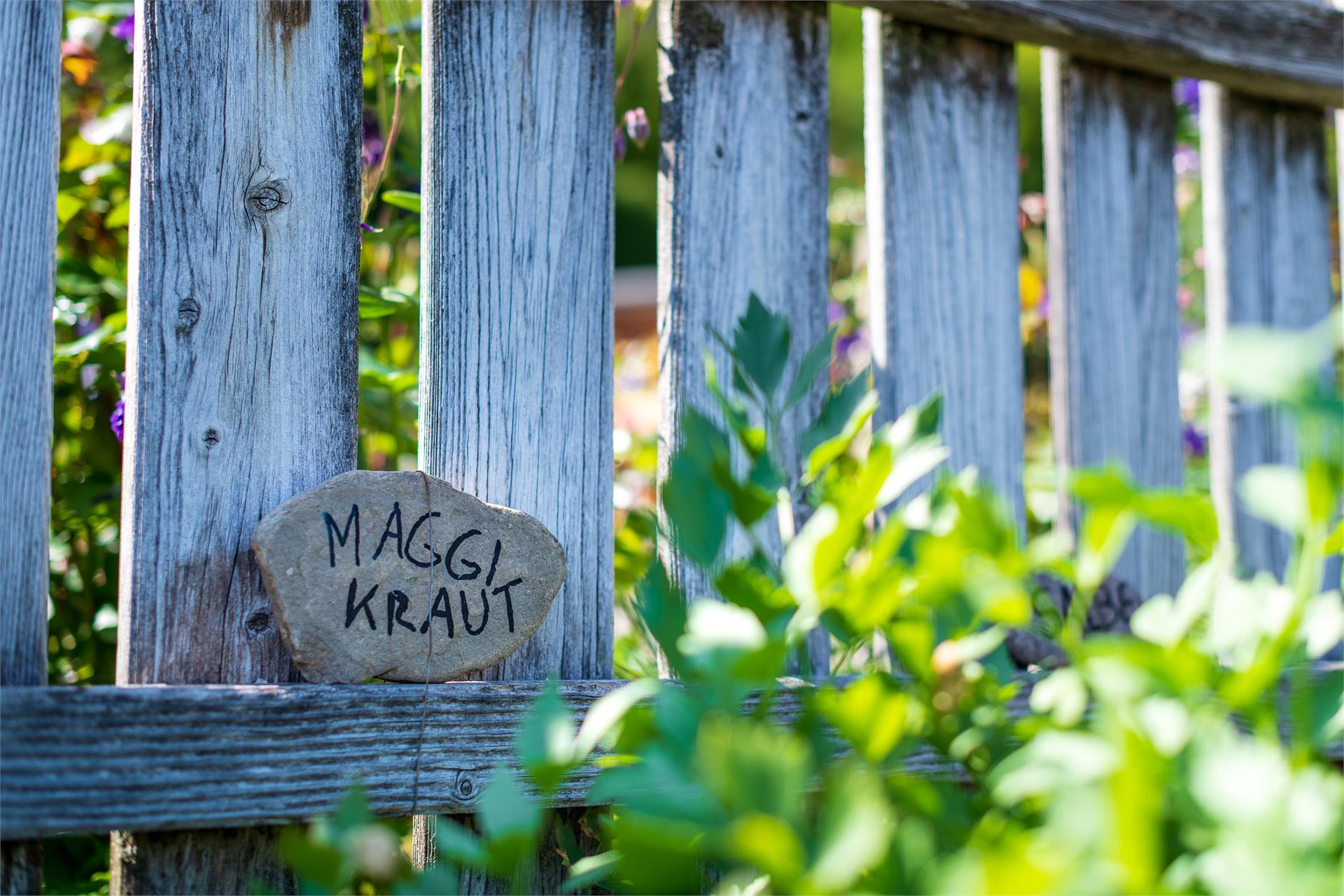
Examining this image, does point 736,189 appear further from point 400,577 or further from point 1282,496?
point 1282,496

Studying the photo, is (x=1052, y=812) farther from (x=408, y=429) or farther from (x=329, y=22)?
(x=408, y=429)

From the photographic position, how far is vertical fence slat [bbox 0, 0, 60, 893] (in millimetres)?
1036

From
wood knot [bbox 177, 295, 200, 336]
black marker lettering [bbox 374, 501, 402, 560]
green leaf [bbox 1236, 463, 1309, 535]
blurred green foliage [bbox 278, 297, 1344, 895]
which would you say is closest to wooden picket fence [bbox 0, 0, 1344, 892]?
wood knot [bbox 177, 295, 200, 336]

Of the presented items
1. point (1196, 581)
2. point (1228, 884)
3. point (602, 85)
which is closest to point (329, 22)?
point (602, 85)

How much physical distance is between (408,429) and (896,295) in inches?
37.6

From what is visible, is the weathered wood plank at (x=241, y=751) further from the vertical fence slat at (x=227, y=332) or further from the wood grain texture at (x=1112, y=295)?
the wood grain texture at (x=1112, y=295)

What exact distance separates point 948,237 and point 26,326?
117 centimetres

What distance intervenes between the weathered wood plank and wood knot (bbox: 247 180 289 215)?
50cm

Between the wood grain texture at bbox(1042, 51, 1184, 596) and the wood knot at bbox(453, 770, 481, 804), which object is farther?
the wood grain texture at bbox(1042, 51, 1184, 596)

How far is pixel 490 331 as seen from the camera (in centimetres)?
128

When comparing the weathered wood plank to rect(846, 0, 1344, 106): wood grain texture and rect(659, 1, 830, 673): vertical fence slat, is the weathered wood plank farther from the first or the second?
rect(846, 0, 1344, 106): wood grain texture

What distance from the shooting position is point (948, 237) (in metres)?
1.56

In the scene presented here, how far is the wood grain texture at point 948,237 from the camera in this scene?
153 centimetres

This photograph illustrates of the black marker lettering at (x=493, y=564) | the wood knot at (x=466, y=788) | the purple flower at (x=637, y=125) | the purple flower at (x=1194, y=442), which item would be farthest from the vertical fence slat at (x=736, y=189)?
the purple flower at (x=1194, y=442)
